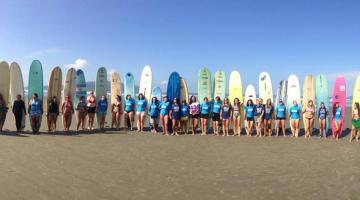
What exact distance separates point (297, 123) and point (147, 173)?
602 cm

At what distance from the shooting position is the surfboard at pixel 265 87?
12133 mm

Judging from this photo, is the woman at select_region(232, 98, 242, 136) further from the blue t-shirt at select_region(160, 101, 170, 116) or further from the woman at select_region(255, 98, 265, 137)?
the blue t-shirt at select_region(160, 101, 170, 116)

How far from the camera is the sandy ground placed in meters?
4.92

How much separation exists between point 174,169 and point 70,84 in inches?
264

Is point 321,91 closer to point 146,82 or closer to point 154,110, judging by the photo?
point 154,110

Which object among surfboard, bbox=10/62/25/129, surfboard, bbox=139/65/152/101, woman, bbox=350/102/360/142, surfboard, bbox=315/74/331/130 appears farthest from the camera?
surfboard, bbox=139/65/152/101

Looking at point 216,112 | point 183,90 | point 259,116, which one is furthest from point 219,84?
point 259,116

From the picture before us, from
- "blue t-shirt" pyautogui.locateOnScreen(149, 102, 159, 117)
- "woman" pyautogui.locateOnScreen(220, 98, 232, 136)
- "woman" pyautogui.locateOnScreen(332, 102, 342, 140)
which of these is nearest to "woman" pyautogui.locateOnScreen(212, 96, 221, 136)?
"woman" pyautogui.locateOnScreen(220, 98, 232, 136)

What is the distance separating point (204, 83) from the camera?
12.4 meters

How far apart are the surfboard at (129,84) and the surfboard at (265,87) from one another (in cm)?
412

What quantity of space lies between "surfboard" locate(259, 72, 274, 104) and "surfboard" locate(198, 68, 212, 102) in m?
1.60

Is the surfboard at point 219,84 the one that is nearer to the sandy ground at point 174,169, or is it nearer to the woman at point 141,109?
the woman at point 141,109

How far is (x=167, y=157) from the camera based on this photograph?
7.30 metres

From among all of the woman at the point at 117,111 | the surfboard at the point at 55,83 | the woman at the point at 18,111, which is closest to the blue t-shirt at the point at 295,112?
the woman at the point at 117,111
